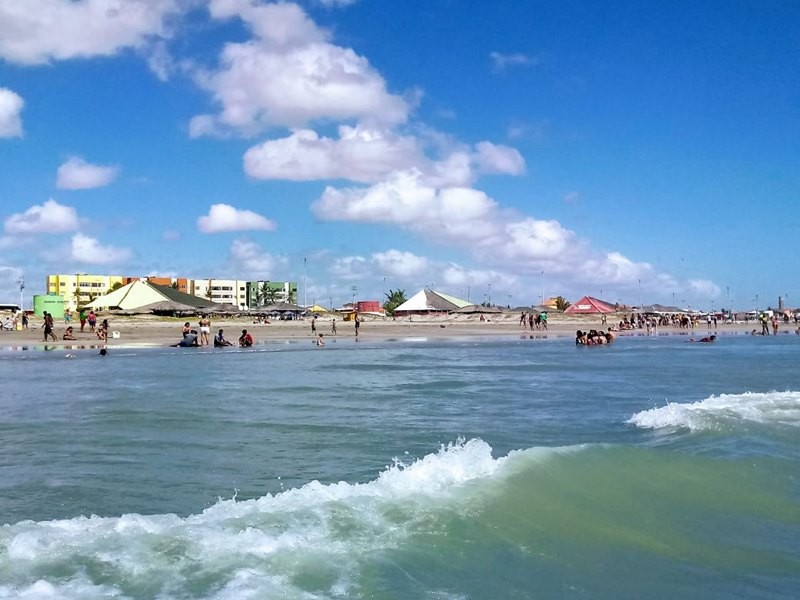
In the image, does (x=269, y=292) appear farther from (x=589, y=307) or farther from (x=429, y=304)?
(x=589, y=307)

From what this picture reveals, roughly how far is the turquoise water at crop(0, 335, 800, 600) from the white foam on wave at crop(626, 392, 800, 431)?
0.07 metres

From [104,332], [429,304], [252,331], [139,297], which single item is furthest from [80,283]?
[104,332]

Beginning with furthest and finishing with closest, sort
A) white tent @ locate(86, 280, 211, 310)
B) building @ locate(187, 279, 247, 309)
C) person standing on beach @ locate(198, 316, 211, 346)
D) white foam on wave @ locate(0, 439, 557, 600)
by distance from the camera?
building @ locate(187, 279, 247, 309) < white tent @ locate(86, 280, 211, 310) < person standing on beach @ locate(198, 316, 211, 346) < white foam on wave @ locate(0, 439, 557, 600)

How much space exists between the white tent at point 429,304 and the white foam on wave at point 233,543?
89.8 m

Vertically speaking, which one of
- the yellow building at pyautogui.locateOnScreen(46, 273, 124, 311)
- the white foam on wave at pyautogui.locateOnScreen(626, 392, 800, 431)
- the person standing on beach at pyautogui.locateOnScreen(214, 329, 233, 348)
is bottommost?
the white foam on wave at pyautogui.locateOnScreen(626, 392, 800, 431)

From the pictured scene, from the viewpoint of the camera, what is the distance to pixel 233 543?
600cm

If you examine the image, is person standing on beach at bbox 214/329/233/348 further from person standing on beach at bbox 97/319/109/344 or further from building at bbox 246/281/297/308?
building at bbox 246/281/297/308

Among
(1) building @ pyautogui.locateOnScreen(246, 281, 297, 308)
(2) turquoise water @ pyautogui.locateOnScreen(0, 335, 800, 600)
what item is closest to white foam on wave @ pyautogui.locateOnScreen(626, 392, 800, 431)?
(2) turquoise water @ pyautogui.locateOnScreen(0, 335, 800, 600)

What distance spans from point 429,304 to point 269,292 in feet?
188

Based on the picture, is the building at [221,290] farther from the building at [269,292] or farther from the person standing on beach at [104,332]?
the person standing on beach at [104,332]

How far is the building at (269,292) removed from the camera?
147m

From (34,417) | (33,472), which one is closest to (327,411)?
(34,417)

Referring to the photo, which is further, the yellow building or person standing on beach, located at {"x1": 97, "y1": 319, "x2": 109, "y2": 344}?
the yellow building

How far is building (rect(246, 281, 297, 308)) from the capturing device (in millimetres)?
147000
